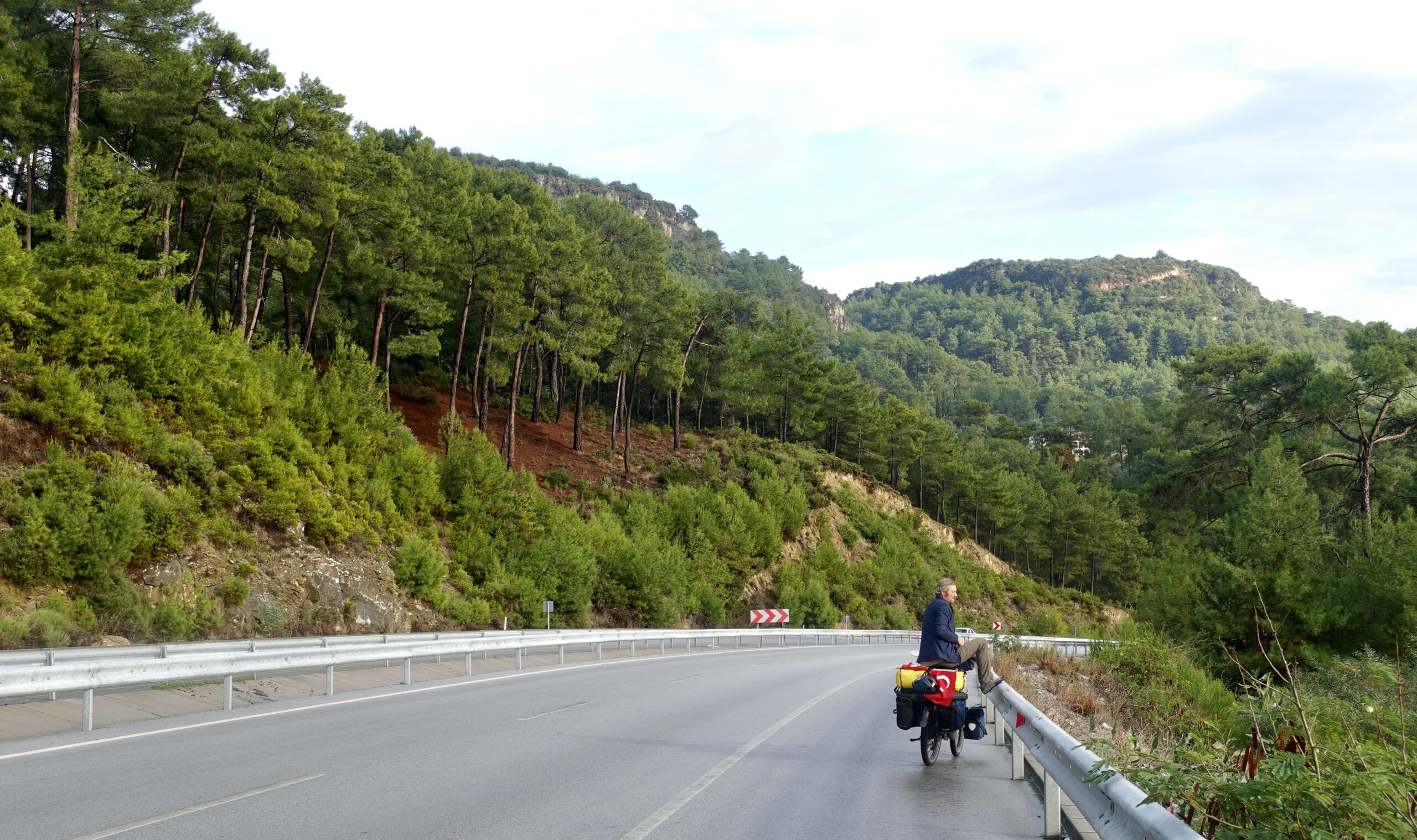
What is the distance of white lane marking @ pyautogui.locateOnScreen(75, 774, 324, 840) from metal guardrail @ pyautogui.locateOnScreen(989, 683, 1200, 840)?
6.17m

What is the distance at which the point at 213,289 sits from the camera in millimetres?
54500

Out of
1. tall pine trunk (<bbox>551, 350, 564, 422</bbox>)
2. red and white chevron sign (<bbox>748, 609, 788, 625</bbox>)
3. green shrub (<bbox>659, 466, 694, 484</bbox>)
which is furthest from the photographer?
tall pine trunk (<bbox>551, 350, 564, 422</bbox>)

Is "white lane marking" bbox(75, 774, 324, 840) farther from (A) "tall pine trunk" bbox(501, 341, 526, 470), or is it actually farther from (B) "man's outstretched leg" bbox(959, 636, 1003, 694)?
(A) "tall pine trunk" bbox(501, 341, 526, 470)

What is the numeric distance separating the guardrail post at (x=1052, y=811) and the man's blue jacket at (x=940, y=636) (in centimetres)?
285

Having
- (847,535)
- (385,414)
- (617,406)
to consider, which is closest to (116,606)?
(385,414)

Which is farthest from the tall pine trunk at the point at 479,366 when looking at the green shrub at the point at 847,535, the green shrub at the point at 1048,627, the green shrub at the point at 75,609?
the green shrub at the point at 1048,627

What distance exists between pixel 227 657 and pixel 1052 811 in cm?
1126

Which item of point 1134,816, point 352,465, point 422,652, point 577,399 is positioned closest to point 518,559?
point 352,465

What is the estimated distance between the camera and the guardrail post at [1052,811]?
23.6 ft

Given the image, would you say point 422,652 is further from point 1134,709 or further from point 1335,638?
point 1335,638

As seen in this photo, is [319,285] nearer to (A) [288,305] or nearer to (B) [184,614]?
(A) [288,305]

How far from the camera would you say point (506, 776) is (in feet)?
29.2

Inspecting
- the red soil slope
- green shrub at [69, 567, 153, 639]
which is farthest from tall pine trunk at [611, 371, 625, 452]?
A: green shrub at [69, 567, 153, 639]

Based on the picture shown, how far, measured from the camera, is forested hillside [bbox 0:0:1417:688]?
84.0ft
